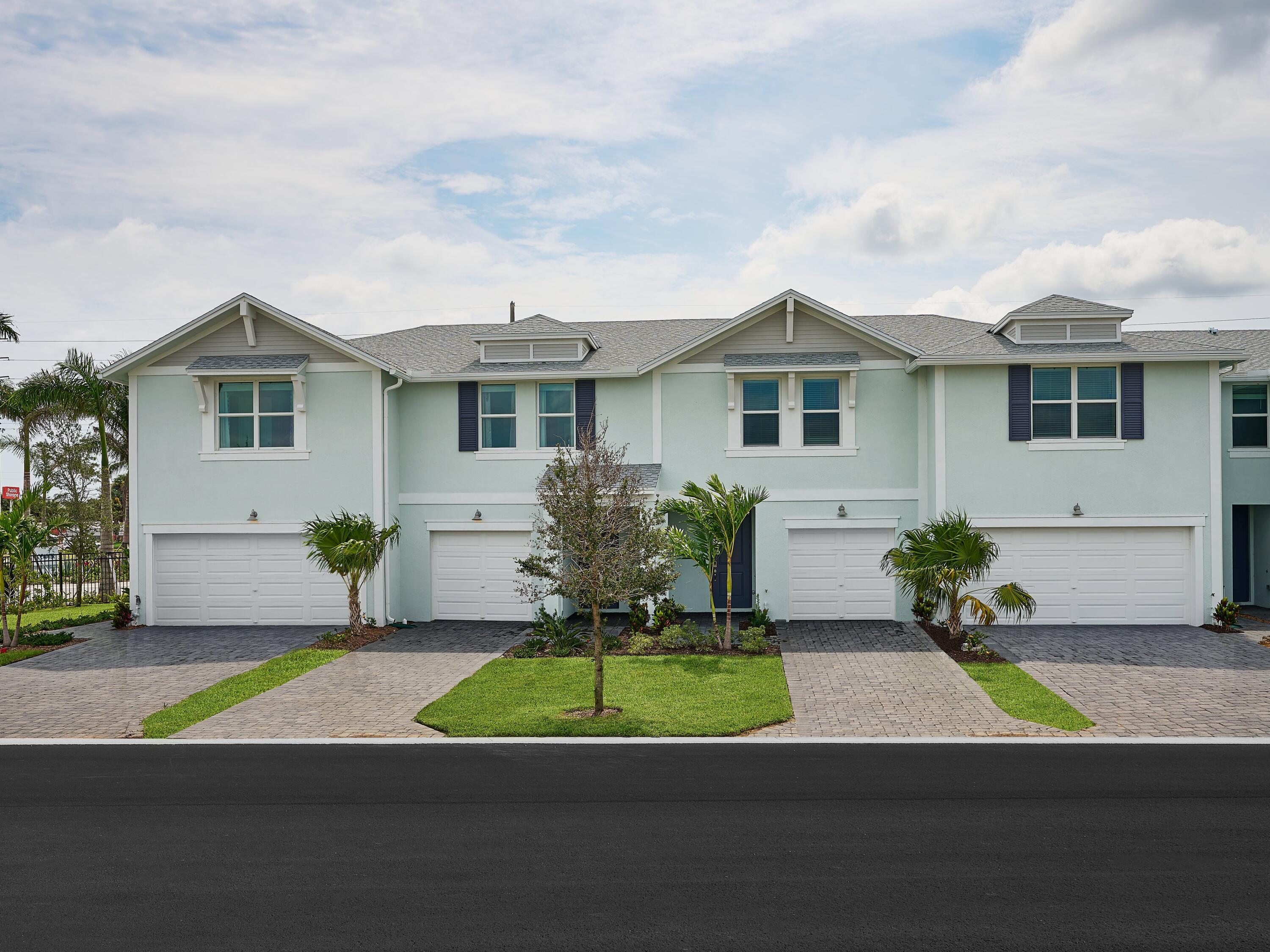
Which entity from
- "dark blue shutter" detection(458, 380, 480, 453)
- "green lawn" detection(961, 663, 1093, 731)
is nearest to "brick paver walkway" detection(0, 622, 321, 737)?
"dark blue shutter" detection(458, 380, 480, 453)

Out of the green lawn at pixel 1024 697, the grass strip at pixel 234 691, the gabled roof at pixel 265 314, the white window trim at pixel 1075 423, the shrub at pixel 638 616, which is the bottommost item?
the grass strip at pixel 234 691

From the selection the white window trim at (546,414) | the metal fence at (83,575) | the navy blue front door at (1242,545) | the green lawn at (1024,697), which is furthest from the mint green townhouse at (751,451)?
the metal fence at (83,575)

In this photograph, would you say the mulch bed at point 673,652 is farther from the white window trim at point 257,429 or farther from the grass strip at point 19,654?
the grass strip at point 19,654

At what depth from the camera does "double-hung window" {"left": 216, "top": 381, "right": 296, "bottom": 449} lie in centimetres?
1919

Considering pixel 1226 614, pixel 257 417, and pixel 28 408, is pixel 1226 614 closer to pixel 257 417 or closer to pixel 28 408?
pixel 257 417

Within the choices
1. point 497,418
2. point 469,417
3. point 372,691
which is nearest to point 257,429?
point 469,417

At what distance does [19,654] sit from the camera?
1597cm

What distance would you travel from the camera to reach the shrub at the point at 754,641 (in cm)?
1552

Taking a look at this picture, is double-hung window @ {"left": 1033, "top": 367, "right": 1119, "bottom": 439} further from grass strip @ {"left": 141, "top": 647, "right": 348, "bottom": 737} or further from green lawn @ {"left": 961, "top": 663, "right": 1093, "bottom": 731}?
grass strip @ {"left": 141, "top": 647, "right": 348, "bottom": 737}

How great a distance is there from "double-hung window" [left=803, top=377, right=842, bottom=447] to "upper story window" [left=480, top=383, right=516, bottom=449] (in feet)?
20.4

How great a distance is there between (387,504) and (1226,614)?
16.6m

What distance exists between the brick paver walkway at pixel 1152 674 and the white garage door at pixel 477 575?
31.9 feet

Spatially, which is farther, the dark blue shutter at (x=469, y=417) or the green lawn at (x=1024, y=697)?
the dark blue shutter at (x=469, y=417)

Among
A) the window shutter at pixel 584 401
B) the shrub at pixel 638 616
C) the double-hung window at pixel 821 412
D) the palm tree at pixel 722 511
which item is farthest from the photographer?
the window shutter at pixel 584 401
